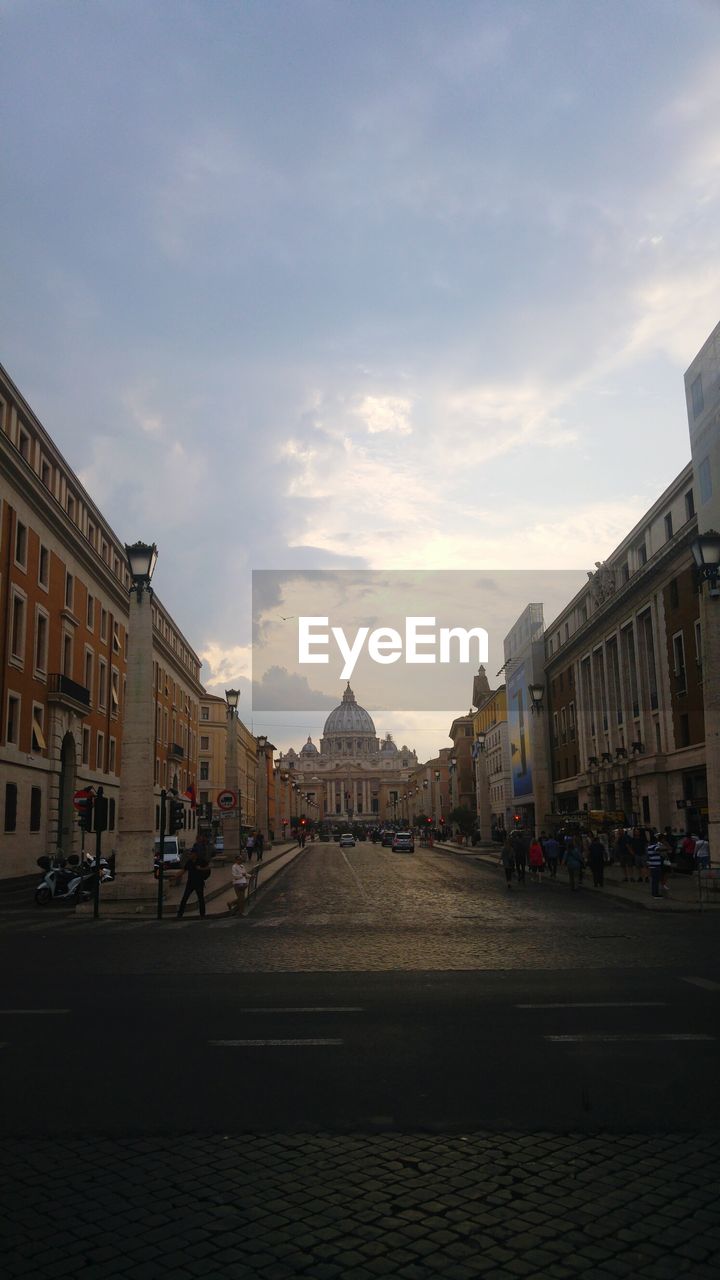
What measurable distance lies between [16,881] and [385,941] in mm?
20769

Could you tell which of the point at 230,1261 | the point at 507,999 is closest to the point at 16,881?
the point at 507,999

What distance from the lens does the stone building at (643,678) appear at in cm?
3994

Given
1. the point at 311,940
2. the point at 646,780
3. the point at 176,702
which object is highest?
the point at 176,702

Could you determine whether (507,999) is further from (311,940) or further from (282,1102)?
(311,940)

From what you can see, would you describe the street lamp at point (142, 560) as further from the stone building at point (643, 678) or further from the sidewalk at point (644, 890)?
the stone building at point (643, 678)

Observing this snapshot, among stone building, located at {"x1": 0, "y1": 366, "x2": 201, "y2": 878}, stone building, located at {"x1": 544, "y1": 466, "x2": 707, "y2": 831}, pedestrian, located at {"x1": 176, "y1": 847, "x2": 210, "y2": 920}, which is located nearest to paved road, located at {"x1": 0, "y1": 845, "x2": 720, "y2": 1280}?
pedestrian, located at {"x1": 176, "y1": 847, "x2": 210, "y2": 920}

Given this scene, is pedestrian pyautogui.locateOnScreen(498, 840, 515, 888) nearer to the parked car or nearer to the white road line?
the white road line

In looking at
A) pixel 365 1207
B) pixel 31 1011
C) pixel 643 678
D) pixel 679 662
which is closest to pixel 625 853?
pixel 679 662

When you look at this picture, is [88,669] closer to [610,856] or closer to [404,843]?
[610,856]

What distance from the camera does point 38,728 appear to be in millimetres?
37750

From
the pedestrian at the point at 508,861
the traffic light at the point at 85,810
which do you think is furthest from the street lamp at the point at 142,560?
the pedestrian at the point at 508,861

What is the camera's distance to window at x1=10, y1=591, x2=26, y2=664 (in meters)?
35.4

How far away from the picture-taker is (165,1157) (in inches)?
221

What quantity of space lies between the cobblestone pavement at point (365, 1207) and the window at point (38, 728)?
33.2 meters
